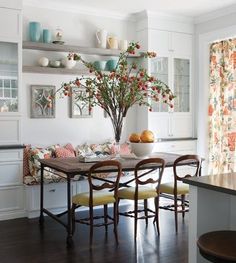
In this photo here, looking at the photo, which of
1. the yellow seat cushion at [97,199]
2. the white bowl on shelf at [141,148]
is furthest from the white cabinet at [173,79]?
the yellow seat cushion at [97,199]

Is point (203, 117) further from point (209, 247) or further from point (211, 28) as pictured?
point (209, 247)

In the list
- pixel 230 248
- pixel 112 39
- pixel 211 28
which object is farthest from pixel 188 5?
pixel 230 248

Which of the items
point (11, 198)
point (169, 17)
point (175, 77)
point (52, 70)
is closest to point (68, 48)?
point (52, 70)

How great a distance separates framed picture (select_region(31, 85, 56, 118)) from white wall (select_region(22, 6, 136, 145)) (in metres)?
0.06

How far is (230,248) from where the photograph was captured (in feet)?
6.82

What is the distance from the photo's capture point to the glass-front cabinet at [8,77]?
477cm

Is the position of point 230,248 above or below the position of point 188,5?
below

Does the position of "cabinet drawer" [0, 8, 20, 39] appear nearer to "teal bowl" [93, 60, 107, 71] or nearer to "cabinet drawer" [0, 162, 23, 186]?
"teal bowl" [93, 60, 107, 71]

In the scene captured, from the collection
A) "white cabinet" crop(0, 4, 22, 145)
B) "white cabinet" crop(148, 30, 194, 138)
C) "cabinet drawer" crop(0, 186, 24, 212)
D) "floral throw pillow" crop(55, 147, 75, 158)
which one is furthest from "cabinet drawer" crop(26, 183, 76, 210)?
"white cabinet" crop(148, 30, 194, 138)

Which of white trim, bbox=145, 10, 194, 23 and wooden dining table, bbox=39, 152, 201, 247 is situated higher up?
white trim, bbox=145, 10, 194, 23

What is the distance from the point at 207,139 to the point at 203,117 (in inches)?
14.0

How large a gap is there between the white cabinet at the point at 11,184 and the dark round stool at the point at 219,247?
3.10 metres

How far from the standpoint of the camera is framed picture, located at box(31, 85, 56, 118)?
5283 millimetres

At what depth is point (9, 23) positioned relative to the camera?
186 inches
